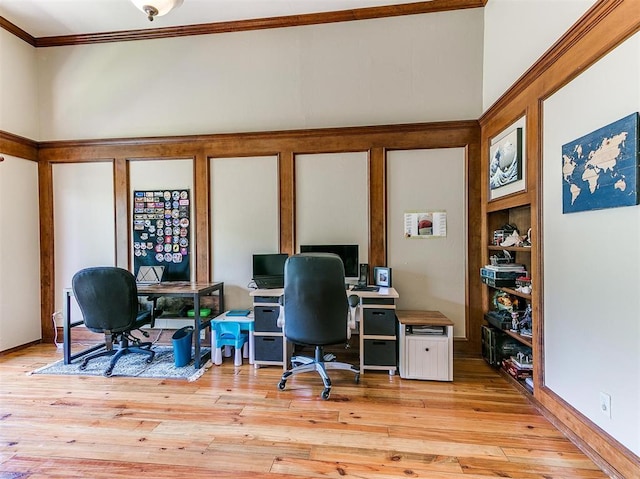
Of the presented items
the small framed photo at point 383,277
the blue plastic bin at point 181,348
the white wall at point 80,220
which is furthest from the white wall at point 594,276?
the white wall at point 80,220

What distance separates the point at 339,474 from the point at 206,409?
1.15 meters

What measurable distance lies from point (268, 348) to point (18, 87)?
4.20 m

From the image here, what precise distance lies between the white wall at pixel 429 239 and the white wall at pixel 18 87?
4.28m

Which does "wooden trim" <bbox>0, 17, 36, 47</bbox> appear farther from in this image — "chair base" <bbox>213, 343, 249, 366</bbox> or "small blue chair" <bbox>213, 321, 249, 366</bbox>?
"chair base" <bbox>213, 343, 249, 366</bbox>

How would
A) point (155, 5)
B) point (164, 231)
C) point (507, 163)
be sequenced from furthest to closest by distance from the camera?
point (164, 231) → point (507, 163) → point (155, 5)

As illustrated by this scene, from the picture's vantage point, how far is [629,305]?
5.05ft

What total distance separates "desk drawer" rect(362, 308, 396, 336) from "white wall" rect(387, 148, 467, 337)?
552mm

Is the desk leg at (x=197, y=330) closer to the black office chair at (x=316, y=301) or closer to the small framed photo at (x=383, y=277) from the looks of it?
the black office chair at (x=316, y=301)

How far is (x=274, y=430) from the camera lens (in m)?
2.04

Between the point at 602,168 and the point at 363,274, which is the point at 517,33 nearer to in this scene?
the point at 602,168

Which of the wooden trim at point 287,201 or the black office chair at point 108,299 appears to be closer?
the black office chair at point 108,299

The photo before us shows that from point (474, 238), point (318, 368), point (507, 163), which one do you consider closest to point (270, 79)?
point (507, 163)

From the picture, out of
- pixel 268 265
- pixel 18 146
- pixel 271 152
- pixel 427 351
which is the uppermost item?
pixel 18 146

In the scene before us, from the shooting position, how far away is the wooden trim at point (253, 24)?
3229 millimetres
